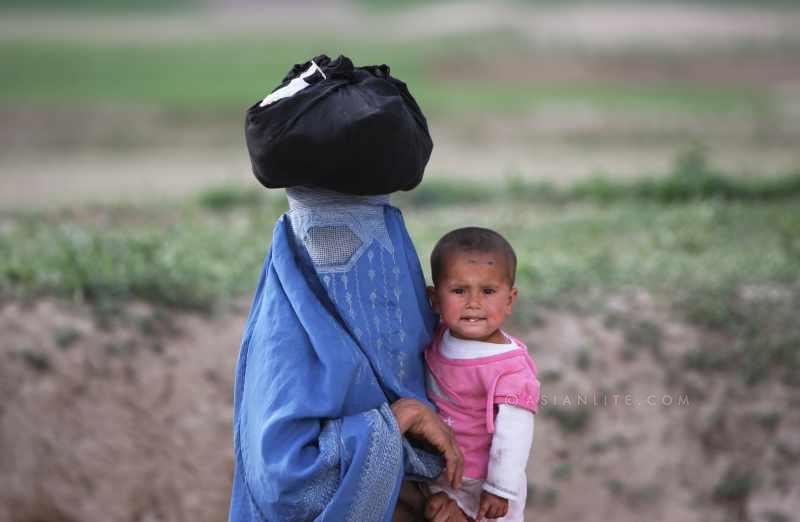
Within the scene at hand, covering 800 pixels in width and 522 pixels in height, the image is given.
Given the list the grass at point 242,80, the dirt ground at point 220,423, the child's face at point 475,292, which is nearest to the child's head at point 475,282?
the child's face at point 475,292

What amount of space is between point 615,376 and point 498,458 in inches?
124

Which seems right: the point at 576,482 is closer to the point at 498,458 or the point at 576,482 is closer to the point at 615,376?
the point at 615,376


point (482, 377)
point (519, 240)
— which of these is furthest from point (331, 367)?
point (519, 240)

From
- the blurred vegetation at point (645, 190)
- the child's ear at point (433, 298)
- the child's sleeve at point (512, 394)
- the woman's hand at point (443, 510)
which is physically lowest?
the blurred vegetation at point (645, 190)

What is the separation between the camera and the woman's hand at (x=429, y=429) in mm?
2504

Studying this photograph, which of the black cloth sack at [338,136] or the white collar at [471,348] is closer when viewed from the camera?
the black cloth sack at [338,136]

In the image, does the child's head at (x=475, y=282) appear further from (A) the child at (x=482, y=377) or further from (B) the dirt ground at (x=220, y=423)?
(B) the dirt ground at (x=220, y=423)

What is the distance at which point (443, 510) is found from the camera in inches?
104

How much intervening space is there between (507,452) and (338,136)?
0.93m

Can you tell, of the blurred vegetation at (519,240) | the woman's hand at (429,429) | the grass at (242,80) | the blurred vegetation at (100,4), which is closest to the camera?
the woman's hand at (429,429)

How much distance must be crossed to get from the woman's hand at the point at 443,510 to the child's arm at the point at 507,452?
110mm

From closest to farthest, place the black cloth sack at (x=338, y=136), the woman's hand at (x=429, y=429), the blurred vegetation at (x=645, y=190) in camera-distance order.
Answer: the black cloth sack at (x=338, y=136) < the woman's hand at (x=429, y=429) < the blurred vegetation at (x=645, y=190)

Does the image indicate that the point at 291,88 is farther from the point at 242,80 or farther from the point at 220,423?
the point at 242,80

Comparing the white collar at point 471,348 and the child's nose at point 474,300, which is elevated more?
the child's nose at point 474,300
